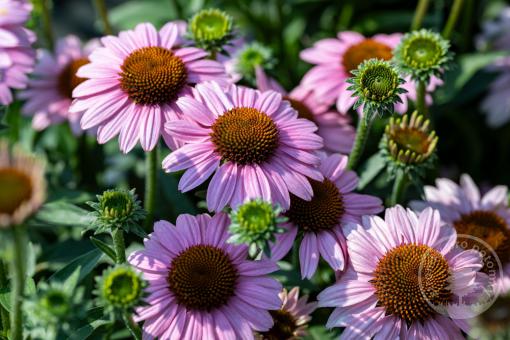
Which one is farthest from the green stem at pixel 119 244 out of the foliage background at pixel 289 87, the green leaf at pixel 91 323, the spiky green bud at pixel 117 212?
the foliage background at pixel 289 87

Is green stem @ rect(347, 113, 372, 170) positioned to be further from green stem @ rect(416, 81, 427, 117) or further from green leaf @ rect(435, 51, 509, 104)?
green leaf @ rect(435, 51, 509, 104)

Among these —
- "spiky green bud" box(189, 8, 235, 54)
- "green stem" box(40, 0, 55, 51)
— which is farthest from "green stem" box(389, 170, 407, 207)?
"green stem" box(40, 0, 55, 51)

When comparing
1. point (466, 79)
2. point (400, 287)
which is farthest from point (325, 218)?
point (466, 79)

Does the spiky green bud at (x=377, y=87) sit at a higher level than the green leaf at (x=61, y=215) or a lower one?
higher

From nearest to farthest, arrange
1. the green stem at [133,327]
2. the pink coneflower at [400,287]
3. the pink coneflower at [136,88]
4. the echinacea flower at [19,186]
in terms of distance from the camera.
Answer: the echinacea flower at [19,186], the green stem at [133,327], the pink coneflower at [400,287], the pink coneflower at [136,88]

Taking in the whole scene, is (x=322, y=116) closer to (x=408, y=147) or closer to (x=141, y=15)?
(x=408, y=147)

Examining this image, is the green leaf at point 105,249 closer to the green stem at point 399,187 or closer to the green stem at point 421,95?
the green stem at point 399,187

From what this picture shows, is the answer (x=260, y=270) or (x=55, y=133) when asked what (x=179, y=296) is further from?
(x=55, y=133)

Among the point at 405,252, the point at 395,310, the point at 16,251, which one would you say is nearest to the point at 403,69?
the point at 405,252
